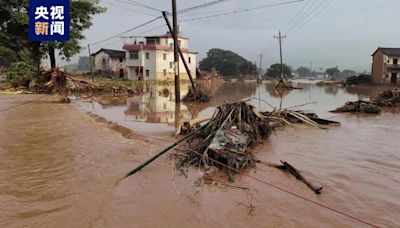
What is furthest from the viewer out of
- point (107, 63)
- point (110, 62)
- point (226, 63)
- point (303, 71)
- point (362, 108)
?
point (303, 71)

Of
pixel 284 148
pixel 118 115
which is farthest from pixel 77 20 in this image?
pixel 284 148

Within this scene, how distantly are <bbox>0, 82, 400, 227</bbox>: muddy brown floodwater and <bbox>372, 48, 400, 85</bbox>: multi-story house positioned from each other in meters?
46.0

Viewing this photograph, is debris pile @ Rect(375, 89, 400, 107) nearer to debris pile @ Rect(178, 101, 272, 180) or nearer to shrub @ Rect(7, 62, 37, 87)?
debris pile @ Rect(178, 101, 272, 180)

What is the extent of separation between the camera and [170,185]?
6711mm

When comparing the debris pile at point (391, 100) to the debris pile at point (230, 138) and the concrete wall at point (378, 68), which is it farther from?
the concrete wall at point (378, 68)

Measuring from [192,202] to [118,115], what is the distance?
1156 cm

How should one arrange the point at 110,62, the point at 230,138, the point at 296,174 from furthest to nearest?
the point at 110,62 < the point at 230,138 < the point at 296,174

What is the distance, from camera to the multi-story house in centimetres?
5194

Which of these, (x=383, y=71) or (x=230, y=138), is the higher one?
(x=383, y=71)

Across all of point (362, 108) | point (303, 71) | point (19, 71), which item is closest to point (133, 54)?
point (19, 71)

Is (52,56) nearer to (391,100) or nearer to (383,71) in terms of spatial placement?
(391,100)

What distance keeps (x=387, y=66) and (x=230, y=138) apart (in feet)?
171

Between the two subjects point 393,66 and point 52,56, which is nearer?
point 52,56

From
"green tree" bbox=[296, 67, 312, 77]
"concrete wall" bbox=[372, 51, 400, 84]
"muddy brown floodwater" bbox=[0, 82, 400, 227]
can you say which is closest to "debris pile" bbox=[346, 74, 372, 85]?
"concrete wall" bbox=[372, 51, 400, 84]
